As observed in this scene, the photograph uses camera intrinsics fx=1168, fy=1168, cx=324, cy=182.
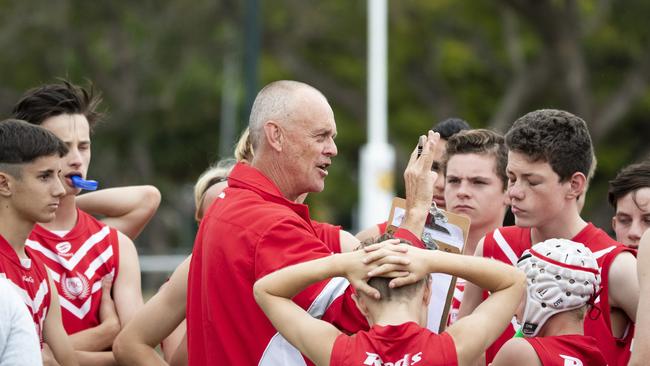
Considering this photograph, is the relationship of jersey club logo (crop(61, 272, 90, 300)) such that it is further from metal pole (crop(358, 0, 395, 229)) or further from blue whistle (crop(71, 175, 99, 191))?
metal pole (crop(358, 0, 395, 229))

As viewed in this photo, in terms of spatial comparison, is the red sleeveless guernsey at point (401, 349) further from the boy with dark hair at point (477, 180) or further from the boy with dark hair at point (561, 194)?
the boy with dark hair at point (477, 180)

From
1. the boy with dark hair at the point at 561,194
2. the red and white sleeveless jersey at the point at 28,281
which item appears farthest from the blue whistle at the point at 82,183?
the boy with dark hair at the point at 561,194

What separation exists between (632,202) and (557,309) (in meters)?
1.22

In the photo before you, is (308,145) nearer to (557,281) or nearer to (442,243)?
(442,243)

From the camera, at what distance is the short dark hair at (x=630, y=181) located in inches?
224

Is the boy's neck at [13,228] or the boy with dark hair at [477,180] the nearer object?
the boy's neck at [13,228]

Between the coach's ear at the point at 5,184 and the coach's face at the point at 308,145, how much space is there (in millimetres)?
1306

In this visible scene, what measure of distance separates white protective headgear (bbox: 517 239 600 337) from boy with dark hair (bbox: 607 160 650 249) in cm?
98

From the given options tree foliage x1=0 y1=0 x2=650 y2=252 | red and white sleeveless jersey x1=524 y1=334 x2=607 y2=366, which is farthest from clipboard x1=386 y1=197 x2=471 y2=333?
tree foliage x1=0 y1=0 x2=650 y2=252

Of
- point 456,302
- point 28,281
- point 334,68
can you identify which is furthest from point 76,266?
point 334,68

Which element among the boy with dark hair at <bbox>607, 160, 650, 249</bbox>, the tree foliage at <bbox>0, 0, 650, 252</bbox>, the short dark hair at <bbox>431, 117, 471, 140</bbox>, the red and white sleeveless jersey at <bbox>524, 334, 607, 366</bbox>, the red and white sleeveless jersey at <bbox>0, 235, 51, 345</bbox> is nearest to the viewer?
the red and white sleeveless jersey at <bbox>524, 334, 607, 366</bbox>

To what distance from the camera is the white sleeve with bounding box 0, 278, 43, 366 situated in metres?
4.33

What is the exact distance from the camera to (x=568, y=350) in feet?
15.4

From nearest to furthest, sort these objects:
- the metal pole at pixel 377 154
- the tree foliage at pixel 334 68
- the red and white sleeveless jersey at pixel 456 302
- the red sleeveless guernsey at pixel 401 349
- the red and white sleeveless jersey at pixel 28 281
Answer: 1. the red sleeveless guernsey at pixel 401 349
2. the red and white sleeveless jersey at pixel 28 281
3. the red and white sleeveless jersey at pixel 456 302
4. the metal pole at pixel 377 154
5. the tree foliage at pixel 334 68
